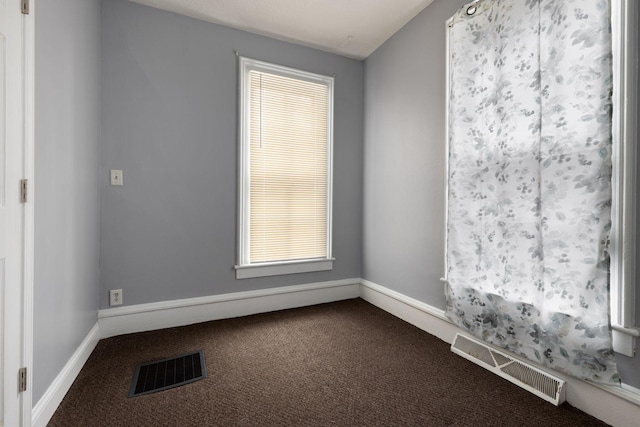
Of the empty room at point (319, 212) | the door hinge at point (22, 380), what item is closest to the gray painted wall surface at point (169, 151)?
the empty room at point (319, 212)

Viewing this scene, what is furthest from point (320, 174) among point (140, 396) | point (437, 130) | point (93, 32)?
point (140, 396)

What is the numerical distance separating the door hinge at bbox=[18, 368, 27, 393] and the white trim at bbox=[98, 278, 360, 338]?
1.18 meters

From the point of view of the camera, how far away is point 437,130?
2354 mm

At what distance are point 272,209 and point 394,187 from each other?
3.98 ft

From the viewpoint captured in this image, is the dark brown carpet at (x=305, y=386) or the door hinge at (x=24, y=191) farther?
the dark brown carpet at (x=305, y=386)

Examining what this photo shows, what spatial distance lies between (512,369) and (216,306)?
90.0 inches

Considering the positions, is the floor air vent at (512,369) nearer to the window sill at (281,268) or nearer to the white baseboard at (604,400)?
the white baseboard at (604,400)

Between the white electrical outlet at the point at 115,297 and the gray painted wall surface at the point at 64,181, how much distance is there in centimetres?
12

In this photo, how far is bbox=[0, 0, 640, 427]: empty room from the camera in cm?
136

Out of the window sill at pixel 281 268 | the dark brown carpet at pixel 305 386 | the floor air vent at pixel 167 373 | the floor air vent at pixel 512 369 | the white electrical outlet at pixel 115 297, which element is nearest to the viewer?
the dark brown carpet at pixel 305 386

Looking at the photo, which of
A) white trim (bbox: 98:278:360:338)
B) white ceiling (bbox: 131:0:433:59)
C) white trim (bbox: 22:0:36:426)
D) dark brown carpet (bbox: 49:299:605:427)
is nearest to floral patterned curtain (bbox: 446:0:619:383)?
dark brown carpet (bbox: 49:299:605:427)

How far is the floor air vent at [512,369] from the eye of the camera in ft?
5.15

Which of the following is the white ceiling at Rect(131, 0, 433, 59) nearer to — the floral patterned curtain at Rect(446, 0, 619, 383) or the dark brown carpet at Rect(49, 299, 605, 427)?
the floral patterned curtain at Rect(446, 0, 619, 383)

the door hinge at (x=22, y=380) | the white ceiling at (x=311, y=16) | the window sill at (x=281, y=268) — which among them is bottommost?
the door hinge at (x=22, y=380)
